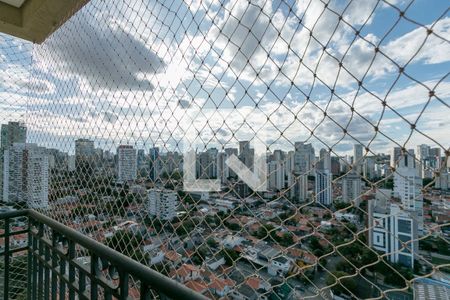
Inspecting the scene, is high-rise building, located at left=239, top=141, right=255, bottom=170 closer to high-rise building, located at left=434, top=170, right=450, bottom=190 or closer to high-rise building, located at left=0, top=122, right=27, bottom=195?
high-rise building, located at left=434, top=170, right=450, bottom=190

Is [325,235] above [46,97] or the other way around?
the other way around

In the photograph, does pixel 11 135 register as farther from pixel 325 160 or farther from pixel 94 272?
pixel 325 160

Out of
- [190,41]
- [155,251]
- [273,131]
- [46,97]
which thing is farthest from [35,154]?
[273,131]

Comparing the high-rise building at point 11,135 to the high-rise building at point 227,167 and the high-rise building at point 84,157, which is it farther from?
the high-rise building at point 227,167

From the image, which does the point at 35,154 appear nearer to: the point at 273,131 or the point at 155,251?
the point at 155,251

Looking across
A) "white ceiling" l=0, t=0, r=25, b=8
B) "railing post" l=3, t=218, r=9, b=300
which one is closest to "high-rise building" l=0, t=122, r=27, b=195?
"white ceiling" l=0, t=0, r=25, b=8

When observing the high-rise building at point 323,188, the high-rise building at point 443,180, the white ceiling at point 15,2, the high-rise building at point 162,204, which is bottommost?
the high-rise building at point 162,204

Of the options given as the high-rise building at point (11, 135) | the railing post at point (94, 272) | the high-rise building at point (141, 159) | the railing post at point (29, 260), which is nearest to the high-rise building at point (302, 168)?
the railing post at point (94, 272)

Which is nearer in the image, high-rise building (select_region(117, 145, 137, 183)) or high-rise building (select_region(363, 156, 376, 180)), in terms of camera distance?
high-rise building (select_region(363, 156, 376, 180))
